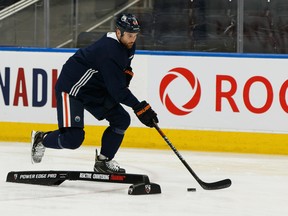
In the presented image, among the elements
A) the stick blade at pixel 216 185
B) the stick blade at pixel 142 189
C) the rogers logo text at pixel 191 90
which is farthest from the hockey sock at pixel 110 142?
the rogers logo text at pixel 191 90

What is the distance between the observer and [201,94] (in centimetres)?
830

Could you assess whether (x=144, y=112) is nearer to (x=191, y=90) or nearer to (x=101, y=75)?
(x=101, y=75)

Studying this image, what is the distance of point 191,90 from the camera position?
328 inches

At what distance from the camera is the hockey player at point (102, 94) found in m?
5.78

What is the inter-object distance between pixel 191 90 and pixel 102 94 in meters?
2.37

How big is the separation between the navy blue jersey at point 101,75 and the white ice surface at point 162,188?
0.57 metres

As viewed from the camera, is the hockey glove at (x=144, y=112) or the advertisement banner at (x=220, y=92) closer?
the hockey glove at (x=144, y=112)

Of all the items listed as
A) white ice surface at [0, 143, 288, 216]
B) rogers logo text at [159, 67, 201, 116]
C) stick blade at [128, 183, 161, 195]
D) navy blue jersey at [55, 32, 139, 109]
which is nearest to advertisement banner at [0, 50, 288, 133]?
rogers logo text at [159, 67, 201, 116]

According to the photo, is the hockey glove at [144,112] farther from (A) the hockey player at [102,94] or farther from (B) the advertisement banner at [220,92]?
(B) the advertisement banner at [220,92]

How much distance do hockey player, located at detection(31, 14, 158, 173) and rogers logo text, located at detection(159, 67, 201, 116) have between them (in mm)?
2119

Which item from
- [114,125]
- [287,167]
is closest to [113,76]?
[114,125]

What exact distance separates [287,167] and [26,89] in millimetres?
2662

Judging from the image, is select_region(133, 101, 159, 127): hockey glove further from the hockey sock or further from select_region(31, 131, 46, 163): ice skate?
select_region(31, 131, 46, 163): ice skate

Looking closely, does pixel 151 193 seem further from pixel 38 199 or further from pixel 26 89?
pixel 26 89
